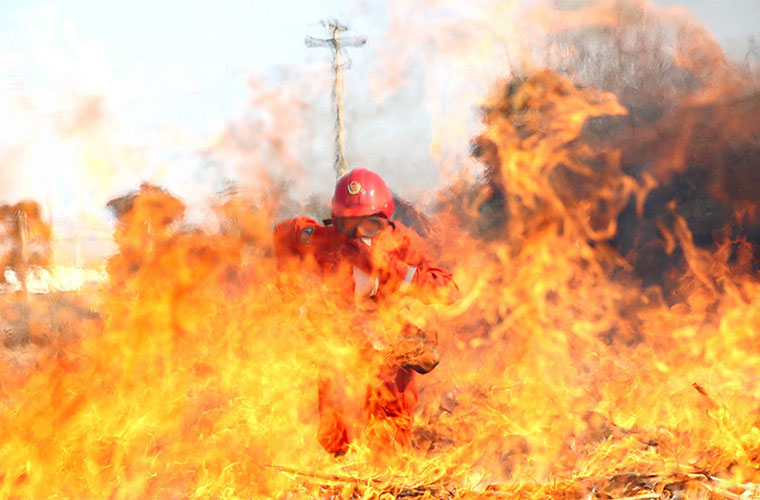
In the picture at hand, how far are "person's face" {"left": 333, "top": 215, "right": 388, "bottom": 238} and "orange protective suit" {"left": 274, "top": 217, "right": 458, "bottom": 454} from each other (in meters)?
0.04

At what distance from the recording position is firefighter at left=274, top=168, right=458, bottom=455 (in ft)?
17.5

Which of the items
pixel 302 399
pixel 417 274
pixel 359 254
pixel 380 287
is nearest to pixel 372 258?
pixel 359 254

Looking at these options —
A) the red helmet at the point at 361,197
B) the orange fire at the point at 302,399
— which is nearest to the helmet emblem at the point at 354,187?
the red helmet at the point at 361,197

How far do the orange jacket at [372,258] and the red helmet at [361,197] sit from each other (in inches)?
6.9

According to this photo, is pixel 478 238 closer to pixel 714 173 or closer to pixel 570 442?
pixel 714 173

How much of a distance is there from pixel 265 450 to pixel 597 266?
12247 mm

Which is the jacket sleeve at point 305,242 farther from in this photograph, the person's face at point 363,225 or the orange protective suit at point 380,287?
the person's face at point 363,225

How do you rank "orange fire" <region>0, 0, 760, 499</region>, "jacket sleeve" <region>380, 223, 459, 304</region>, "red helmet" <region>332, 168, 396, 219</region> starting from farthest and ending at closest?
1. "red helmet" <region>332, 168, 396, 219</region>
2. "jacket sleeve" <region>380, 223, 459, 304</region>
3. "orange fire" <region>0, 0, 760, 499</region>

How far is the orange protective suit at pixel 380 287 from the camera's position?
17.5ft

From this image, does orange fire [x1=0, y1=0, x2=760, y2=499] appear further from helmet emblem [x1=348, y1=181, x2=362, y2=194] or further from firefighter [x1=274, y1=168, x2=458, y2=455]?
helmet emblem [x1=348, y1=181, x2=362, y2=194]

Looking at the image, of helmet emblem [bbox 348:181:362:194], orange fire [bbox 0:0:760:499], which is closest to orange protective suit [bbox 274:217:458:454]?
orange fire [bbox 0:0:760:499]

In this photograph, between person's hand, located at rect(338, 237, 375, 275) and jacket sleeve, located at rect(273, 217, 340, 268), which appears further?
jacket sleeve, located at rect(273, 217, 340, 268)

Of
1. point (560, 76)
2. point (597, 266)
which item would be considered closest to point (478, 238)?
point (597, 266)

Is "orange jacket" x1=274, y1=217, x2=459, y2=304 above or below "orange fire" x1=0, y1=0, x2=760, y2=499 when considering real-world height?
above
